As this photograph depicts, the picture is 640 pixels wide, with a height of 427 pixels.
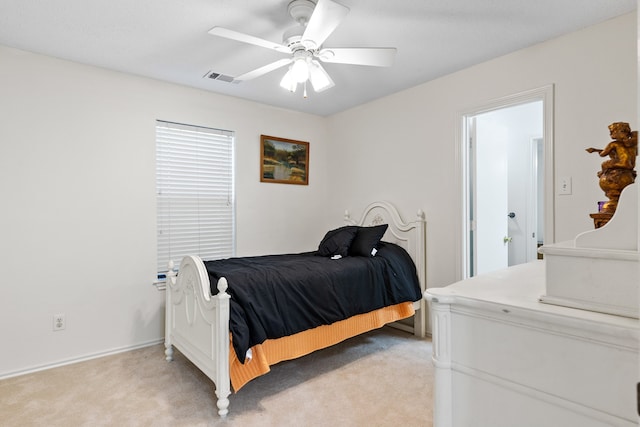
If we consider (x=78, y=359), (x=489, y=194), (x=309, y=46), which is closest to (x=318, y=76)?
(x=309, y=46)

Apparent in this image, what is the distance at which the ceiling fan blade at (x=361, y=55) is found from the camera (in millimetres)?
2031

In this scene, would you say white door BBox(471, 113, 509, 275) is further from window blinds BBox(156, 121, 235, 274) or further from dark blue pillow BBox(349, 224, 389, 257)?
window blinds BBox(156, 121, 235, 274)

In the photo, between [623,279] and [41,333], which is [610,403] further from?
[41,333]

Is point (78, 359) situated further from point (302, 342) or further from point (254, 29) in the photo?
point (254, 29)

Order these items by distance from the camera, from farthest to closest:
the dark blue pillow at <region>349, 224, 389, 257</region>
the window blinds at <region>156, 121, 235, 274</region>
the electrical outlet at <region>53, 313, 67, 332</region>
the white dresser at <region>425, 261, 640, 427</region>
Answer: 1. the window blinds at <region>156, 121, 235, 274</region>
2. the dark blue pillow at <region>349, 224, 389, 257</region>
3. the electrical outlet at <region>53, 313, 67, 332</region>
4. the white dresser at <region>425, 261, 640, 427</region>

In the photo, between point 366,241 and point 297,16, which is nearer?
point 297,16

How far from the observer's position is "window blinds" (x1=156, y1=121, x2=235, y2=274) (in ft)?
10.7

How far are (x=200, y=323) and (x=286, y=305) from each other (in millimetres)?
572

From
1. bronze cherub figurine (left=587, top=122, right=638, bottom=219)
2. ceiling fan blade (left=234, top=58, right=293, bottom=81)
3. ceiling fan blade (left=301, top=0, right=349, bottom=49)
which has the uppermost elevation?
ceiling fan blade (left=301, top=0, right=349, bottom=49)

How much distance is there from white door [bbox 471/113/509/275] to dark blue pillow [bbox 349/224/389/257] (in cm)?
87

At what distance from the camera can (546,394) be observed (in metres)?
0.86

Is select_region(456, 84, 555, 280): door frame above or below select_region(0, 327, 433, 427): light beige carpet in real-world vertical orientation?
above

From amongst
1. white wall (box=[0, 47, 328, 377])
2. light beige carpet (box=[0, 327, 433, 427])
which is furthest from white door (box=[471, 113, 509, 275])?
white wall (box=[0, 47, 328, 377])

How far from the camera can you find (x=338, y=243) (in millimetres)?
3295
